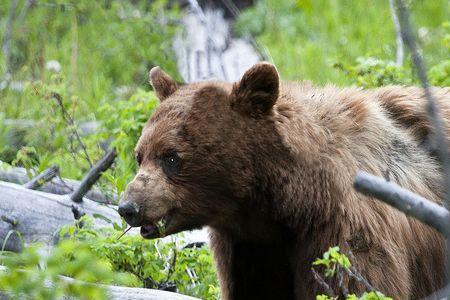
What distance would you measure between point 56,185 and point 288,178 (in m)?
2.34

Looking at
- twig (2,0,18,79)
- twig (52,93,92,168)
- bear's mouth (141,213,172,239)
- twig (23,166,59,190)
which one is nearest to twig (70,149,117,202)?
twig (23,166,59,190)

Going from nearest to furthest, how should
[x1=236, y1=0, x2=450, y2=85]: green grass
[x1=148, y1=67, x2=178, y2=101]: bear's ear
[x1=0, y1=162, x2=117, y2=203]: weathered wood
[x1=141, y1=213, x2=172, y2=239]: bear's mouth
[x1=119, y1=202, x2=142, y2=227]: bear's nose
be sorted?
[x1=119, y1=202, x2=142, y2=227]: bear's nose < [x1=141, y1=213, x2=172, y2=239]: bear's mouth < [x1=148, y1=67, x2=178, y2=101]: bear's ear < [x1=0, y1=162, x2=117, y2=203]: weathered wood < [x1=236, y1=0, x2=450, y2=85]: green grass

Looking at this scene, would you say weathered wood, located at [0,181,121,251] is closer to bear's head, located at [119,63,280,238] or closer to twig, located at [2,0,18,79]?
bear's head, located at [119,63,280,238]

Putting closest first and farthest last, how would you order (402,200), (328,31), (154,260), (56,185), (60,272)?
(402,200) < (60,272) < (154,260) < (56,185) < (328,31)

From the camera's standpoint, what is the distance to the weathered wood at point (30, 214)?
5.88m

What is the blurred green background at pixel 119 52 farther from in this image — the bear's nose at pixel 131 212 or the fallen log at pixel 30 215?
the bear's nose at pixel 131 212

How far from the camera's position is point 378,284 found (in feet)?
15.5

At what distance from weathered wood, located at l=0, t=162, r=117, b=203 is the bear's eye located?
175 centimetres

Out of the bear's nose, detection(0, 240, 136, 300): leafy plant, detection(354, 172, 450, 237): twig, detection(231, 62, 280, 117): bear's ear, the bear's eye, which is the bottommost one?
detection(0, 240, 136, 300): leafy plant

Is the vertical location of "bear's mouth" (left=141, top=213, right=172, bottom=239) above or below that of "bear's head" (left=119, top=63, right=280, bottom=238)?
below

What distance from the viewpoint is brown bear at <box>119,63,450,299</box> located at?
4.82m

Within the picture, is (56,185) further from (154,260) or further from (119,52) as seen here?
(119,52)

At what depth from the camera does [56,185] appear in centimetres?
675

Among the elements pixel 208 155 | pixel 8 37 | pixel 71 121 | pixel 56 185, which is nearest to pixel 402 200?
pixel 208 155
